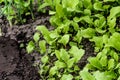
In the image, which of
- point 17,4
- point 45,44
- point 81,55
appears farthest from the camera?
point 17,4

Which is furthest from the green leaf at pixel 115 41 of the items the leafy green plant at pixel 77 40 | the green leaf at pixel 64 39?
the green leaf at pixel 64 39

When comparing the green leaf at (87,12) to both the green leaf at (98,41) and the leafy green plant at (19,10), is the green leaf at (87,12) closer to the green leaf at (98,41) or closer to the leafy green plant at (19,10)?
the green leaf at (98,41)

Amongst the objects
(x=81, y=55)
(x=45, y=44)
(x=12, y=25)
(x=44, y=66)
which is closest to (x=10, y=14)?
(x=12, y=25)

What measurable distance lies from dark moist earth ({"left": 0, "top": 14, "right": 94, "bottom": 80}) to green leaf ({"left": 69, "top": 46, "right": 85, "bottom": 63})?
121 millimetres

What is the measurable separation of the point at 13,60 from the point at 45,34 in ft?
1.10

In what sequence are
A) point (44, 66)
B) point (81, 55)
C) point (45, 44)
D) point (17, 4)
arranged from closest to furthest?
point (81, 55) → point (44, 66) → point (45, 44) → point (17, 4)

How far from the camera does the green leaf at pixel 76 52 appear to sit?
2386 mm

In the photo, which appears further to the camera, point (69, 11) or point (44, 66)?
point (69, 11)

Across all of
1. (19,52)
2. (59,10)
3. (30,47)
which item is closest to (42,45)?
(30,47)

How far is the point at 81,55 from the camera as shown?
2.39 metres

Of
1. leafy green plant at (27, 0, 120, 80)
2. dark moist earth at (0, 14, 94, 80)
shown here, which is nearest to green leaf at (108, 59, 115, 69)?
leafy green plant at (27, 0, 120, 80)

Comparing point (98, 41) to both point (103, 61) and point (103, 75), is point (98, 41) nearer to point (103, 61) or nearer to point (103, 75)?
point (103, 61)

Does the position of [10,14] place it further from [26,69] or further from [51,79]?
[51,79]

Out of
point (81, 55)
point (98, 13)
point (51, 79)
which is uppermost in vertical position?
point (98, 13)
